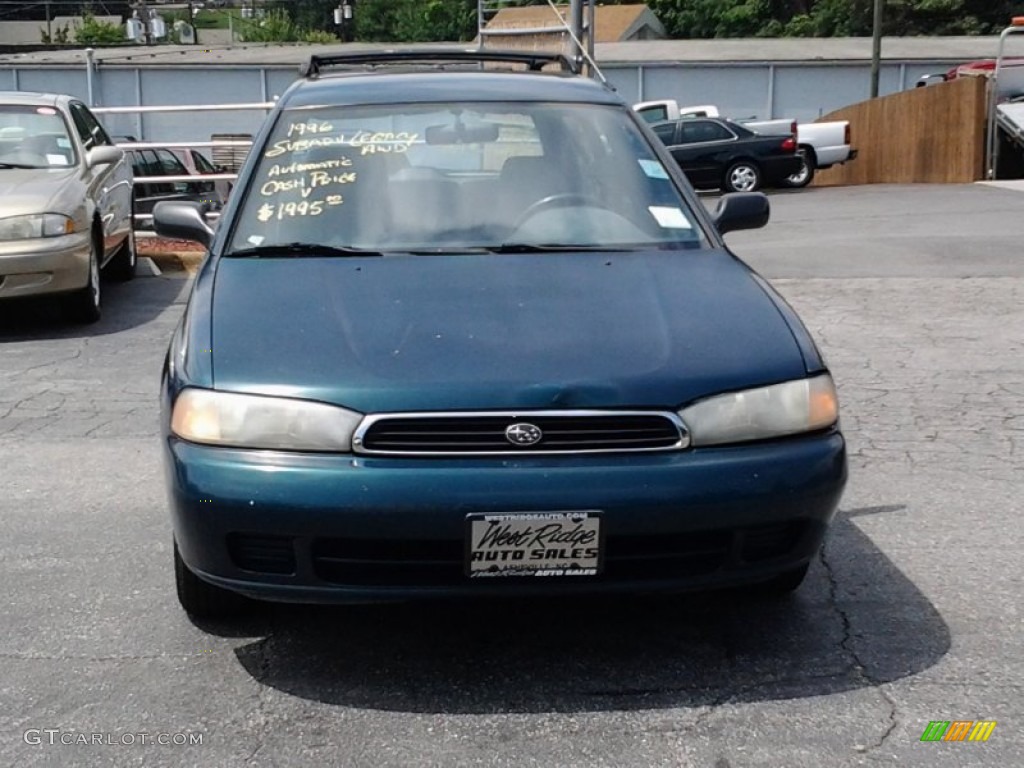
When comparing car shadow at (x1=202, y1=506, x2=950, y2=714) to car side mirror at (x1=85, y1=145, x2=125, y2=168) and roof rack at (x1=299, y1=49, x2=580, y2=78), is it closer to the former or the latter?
roof rack at (x1=299, y1=49, x2=580, y2=78)

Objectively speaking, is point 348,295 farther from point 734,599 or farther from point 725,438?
point 734,599

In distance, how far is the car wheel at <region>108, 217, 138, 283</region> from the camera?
1115cm

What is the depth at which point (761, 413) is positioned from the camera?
351cm

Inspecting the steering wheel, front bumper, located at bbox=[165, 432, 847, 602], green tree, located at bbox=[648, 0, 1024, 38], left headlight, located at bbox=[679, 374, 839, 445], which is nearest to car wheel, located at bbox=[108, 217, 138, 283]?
the steering wheel

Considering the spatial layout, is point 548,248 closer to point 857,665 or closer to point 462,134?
point 462,134

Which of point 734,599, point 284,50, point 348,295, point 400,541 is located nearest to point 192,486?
point 400,541

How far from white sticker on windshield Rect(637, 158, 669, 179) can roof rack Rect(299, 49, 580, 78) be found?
3.69 ft

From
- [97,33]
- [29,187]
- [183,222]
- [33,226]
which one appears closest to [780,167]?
[29,187]

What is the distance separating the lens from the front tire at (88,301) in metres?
9.27

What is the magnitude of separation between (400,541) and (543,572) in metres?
0.36

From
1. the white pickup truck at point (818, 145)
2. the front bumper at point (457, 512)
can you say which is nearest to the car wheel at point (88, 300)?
the front bumper at point (457, 512)

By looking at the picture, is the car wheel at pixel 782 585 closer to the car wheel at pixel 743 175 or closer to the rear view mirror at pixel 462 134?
the rear view mirror at pixel 462 134

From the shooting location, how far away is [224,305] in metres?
3.91

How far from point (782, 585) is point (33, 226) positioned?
6322 millimetres
